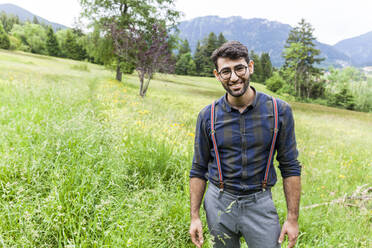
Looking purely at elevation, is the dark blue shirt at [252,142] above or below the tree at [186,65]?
below

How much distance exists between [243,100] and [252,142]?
35cm

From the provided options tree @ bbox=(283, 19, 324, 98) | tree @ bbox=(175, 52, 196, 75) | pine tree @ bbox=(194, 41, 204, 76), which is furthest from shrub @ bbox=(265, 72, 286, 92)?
tree @ bbox=(175, 52, 196, 75)

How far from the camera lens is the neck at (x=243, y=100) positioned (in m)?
1.76

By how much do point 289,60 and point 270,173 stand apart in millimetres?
61676

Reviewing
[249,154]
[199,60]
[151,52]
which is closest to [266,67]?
[199,60]

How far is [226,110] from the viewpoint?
1814 mm

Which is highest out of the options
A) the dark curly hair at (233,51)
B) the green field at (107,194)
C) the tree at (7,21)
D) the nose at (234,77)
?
the tree at (7,21)

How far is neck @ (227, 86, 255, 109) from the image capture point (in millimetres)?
1761

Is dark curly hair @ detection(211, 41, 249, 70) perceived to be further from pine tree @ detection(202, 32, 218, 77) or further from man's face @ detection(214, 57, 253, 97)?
pine tree @ detection(202, 32, 218, 77)

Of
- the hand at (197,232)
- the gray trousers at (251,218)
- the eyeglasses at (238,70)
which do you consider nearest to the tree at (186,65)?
the eyeglasses at (238,70)

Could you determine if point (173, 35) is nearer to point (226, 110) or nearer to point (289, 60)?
point (226, 110)

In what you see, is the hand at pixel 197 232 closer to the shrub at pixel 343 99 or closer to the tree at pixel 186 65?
the shrub at pixel 343 99

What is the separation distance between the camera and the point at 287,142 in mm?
1730

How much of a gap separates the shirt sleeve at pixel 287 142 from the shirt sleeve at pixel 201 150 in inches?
24.0
